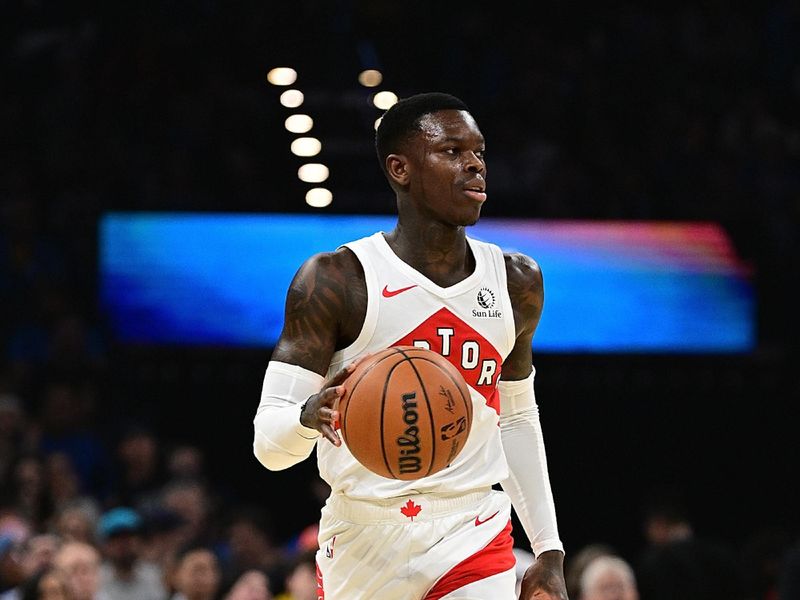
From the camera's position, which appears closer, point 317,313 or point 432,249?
point 317,313

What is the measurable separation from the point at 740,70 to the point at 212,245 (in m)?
5.36

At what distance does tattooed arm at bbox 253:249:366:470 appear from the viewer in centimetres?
412

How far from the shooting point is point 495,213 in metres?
12.2

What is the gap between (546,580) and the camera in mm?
4512

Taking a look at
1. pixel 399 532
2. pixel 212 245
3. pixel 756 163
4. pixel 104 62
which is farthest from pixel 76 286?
pixel 399 532

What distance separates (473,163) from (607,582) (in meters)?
3.79

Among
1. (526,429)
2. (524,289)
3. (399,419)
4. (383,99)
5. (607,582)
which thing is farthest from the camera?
(383,99)

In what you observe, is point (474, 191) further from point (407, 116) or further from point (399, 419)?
point (399, 419)

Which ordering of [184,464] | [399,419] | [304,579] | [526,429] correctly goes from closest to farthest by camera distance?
[399,419] < [526,429] < [304,579] < [184,464]

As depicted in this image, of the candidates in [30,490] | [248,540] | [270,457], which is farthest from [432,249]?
[248,540]

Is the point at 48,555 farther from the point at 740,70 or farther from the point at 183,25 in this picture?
the point at 740,70

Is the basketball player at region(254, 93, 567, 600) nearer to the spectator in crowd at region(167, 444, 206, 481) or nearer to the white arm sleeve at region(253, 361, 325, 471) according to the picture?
the white arm sleeve at region(253, 361, 325, 471)

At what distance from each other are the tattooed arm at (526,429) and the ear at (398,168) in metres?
0.43

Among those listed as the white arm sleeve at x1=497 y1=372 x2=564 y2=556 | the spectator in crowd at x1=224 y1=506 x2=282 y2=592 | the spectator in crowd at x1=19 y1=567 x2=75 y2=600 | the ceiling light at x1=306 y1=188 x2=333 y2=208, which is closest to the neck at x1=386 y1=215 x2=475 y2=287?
the white arm sleeve at x1=497 y1=372 x2=564 y2=556
